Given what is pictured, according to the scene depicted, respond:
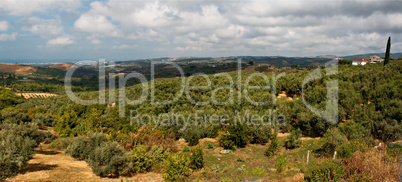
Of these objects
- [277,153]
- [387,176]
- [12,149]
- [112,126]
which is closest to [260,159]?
[277,153]

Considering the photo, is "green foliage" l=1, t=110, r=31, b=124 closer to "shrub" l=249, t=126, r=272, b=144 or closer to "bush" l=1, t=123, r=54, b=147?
"bush" l=1, t=123, r=54, b=147

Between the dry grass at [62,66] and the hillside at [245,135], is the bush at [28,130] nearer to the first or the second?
the hillside at [245,135]

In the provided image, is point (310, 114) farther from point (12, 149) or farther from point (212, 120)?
point (12, 149)

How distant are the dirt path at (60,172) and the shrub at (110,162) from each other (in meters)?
0.28

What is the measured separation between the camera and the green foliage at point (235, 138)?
600 inches

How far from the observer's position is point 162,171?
948 cm

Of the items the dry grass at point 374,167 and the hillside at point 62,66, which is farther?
the hillside at point 62,66

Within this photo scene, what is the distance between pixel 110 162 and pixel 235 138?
938cm

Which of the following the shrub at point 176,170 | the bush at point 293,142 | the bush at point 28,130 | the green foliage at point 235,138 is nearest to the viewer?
the shrub at point 176,170

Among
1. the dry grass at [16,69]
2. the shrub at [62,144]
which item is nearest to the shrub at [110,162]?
the shrub at [62,144]

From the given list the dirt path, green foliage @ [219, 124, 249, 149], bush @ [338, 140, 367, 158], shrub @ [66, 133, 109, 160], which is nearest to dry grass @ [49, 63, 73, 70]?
shrub @ [66, 133, 109, 160]

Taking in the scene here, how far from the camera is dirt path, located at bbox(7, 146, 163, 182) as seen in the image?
→ 7453 millimetres

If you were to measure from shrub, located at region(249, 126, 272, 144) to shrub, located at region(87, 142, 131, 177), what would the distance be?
10.4 metres

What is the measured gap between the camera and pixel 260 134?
16375mm
